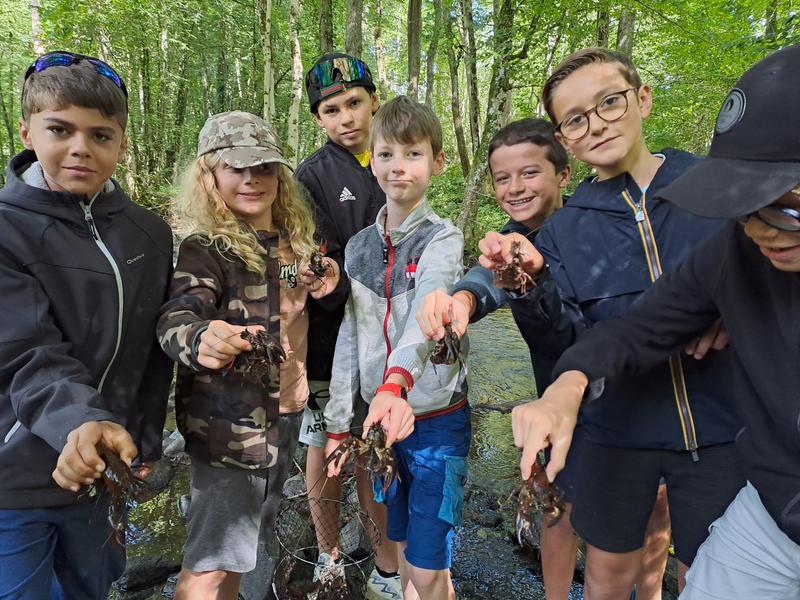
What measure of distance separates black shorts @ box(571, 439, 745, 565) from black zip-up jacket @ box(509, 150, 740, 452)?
0.24 feet

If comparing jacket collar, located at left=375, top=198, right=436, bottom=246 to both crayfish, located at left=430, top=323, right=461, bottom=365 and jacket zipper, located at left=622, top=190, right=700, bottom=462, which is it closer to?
crayfish, located at left=430, top=323, right=461, bottom=365

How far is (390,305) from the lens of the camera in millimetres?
2760

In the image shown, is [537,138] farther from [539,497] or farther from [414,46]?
[414,46]

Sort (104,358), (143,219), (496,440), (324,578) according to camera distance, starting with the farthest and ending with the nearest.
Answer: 1. (496,440)
2. (324,578)
3. (143,219)
4. (104,358)

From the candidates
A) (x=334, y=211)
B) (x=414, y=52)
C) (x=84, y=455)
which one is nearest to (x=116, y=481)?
(x=84, y=455)

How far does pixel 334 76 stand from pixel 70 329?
2.45 meters

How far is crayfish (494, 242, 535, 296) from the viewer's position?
208 centimetres

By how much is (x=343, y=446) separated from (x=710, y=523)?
170 cm

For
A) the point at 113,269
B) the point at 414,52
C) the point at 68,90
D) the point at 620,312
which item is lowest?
the point at 620,312

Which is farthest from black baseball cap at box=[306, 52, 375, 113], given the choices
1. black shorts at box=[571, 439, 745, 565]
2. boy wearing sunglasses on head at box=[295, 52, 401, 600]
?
black shorts at box=[571, 439, 745, 565]

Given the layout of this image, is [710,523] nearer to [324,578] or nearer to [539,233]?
[539,233]

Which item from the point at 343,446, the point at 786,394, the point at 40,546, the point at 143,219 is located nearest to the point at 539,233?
the point at 786,394

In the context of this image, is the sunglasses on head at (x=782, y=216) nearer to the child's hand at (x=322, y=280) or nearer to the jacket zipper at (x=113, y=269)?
the child's hand at (x=322, y=280)

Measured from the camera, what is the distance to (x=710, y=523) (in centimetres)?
212
